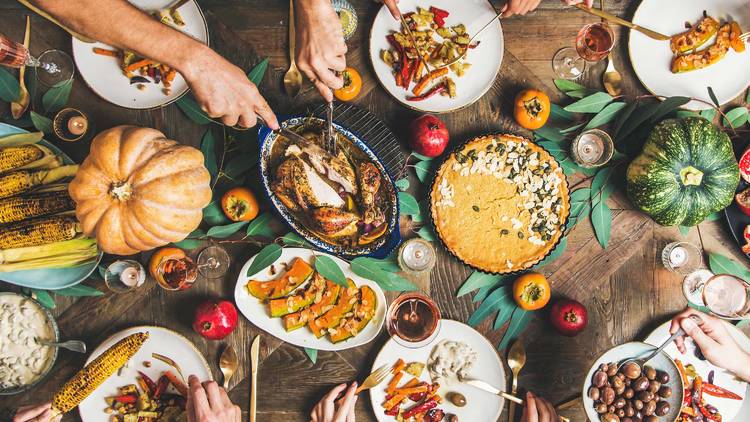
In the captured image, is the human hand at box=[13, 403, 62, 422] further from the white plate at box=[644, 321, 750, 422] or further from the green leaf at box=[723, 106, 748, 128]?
the green leaf at box=[723, 106, 748, 128]

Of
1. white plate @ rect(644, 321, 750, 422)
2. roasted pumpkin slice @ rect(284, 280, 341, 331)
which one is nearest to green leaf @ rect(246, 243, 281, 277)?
roasted pumpkin slice @ rect(284, 280, 341, 331)

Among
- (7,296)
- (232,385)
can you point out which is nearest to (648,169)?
(232,385)

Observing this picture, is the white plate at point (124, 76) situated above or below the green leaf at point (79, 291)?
above

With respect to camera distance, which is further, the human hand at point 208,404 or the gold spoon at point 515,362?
the gold spoon at point 515,362

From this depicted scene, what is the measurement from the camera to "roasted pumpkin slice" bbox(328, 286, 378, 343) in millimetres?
2428

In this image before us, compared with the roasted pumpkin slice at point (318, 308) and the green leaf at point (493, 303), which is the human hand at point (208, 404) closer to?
the roasted pumpkin slice at point (318, 308)

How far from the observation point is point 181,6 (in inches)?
94.4

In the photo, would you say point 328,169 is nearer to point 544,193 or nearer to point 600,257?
point 544,193

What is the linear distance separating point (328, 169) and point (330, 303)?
0.63 m

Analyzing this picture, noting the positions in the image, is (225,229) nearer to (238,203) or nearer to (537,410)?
(238,203)

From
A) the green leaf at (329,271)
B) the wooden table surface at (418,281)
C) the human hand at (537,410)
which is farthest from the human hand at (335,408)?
the human hand at (537,410)

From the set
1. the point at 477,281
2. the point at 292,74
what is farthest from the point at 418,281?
the point at 292,74

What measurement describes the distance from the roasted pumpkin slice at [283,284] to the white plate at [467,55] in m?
0.91

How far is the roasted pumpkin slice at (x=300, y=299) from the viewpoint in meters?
2.40
